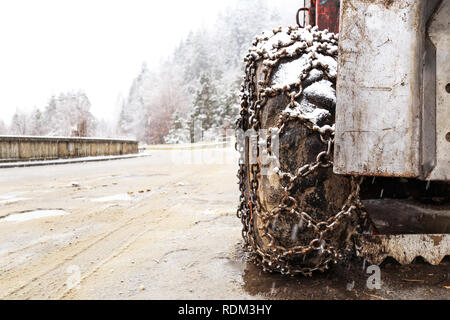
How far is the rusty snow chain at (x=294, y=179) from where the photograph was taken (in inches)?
58.2

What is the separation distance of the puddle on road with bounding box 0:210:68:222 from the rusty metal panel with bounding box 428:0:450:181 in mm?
3504

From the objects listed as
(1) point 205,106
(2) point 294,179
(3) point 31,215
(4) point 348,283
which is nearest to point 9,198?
(3) point 31,215

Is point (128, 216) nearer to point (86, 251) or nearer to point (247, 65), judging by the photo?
point (86, 251)

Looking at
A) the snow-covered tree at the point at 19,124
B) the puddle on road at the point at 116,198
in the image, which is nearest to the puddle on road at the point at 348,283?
the puddle on road at the point at 116,198

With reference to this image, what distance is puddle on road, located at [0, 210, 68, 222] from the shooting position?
331 centimetres

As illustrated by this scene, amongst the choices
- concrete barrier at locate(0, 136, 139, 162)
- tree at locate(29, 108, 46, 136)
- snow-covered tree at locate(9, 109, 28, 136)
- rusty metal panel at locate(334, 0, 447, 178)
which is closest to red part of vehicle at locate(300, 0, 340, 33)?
rusty metal panel at locate(334, 0, 447, 178)

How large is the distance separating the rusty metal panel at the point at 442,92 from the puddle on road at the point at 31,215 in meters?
3.50

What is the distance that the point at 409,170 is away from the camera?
1257mm

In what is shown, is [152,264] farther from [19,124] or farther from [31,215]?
[19,124]

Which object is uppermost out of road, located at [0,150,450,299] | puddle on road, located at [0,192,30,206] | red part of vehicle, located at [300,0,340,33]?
red part of vehicle, located at [300,0,340,33]

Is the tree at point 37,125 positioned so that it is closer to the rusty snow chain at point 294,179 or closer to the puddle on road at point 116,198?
the puddle on road at point 116,198

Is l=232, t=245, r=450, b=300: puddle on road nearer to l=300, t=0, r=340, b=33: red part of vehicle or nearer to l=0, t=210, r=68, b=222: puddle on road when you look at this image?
l=300, t=0, r=340, b=33: red part of vehicle

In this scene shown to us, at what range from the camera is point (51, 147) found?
14289 millimetres

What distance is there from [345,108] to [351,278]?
879 mm
